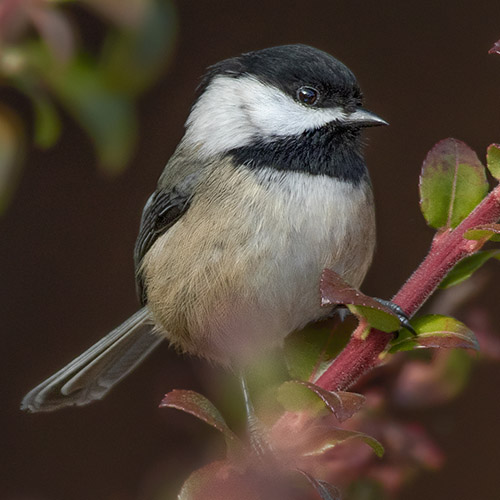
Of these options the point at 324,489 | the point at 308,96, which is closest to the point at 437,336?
the point at 324,489

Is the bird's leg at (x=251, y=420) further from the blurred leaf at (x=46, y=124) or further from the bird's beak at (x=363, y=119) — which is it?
the bird's beak at (x=363, y=119)

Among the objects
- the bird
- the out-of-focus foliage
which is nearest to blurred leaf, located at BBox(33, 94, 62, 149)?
the out-of-focus foliage

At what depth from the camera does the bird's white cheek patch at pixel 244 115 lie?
1.08 meters

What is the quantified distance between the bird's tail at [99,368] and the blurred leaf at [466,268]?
573mm

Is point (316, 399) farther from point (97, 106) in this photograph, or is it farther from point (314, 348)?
point (97, 106)

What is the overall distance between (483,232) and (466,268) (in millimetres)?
91

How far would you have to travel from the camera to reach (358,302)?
451mm

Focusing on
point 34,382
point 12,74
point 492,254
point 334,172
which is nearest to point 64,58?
point 12,74

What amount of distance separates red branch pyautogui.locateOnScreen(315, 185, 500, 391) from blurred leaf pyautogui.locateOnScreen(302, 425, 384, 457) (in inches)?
1.7

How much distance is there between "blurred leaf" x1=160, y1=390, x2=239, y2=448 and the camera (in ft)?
1.45

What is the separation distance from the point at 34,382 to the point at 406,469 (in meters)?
0.77

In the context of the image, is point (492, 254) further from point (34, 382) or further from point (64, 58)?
point (34, 382)

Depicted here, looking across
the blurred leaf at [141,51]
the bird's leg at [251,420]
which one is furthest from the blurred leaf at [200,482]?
the blurred leaf at [141,51]

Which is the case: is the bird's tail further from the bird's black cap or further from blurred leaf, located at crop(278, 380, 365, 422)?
blurred leaf, located at crop(278, 380, 365, 422)
